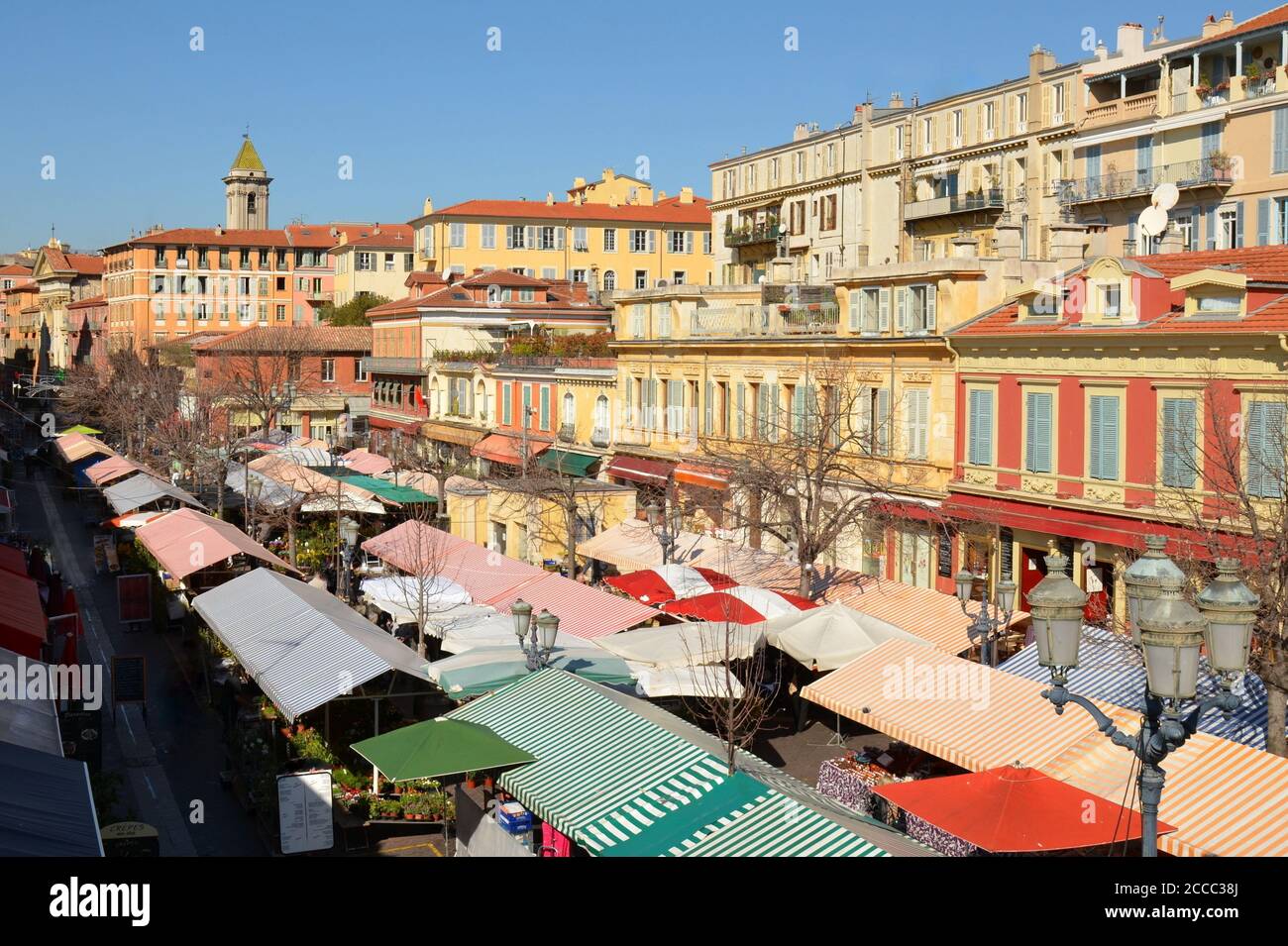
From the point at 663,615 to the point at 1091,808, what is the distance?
1463 centimetres

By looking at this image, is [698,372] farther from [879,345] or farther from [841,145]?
[841,145]

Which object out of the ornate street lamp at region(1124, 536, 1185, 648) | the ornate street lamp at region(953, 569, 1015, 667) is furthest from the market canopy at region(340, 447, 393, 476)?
the ornate street lamp at region(1124, 536, 1185, 648)

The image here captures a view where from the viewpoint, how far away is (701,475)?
3791 cm

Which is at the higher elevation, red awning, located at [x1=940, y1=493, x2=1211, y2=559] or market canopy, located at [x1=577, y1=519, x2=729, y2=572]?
red awning, located at [x1=940, y1=493, x2=1211, y2=559]

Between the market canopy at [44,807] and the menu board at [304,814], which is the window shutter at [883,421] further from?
the market canopy at [44,807]

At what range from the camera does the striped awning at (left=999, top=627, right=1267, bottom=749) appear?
17.0 metres

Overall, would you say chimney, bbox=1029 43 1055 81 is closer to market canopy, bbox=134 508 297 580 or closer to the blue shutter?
the blue shutter

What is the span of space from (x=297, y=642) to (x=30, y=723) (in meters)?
6.63

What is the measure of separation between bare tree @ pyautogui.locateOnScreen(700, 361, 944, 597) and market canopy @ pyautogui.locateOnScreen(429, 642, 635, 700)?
6.31 meters

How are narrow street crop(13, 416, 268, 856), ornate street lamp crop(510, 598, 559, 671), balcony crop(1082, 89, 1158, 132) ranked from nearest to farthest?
1. narrow street crop(13, 416, 268, 856)
2. ornate street lamp crop(510, 598, 559, 671)
3. balcony crop(1082, 89, 1158, 132)

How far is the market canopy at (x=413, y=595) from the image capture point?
25672mm

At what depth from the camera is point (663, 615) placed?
92.4 ft

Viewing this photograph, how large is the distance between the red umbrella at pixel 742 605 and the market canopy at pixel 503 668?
2.45 meters

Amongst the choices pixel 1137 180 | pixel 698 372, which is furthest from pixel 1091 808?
pixel 1137 180
